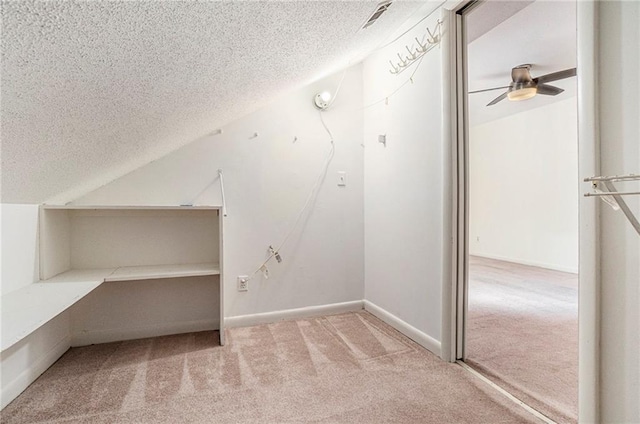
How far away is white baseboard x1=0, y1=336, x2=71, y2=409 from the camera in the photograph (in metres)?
1.30

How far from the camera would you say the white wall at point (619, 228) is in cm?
89

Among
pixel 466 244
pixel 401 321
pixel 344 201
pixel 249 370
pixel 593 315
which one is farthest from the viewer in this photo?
pixel 344 201

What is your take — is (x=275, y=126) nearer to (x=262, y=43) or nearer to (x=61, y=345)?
(x=262, y=43)

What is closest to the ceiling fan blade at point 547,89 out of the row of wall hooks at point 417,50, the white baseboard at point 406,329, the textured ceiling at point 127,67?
the row of wall hooks at point 417,50

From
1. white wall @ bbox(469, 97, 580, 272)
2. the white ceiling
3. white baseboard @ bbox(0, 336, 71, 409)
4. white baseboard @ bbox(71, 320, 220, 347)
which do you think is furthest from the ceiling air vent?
white wall @ bbox(469, 97, 580, 272)

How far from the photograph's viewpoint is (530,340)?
76.4 inches

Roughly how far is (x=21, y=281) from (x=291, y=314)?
1.55 meters

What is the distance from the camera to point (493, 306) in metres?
2.63

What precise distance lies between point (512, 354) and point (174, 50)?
2150mm

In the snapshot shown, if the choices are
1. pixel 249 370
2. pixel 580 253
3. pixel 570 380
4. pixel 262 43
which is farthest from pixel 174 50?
pixel 570 380

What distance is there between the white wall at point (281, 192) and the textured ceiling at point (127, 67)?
539 mm

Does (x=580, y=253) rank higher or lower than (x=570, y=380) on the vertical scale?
higher

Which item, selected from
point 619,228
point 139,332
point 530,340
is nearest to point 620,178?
point 619,228

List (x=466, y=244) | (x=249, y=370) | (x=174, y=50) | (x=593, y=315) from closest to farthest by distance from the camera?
(x=174, y=50) → (x=593, y=315) → (x=249, y=370) → (x=466, y=244)
